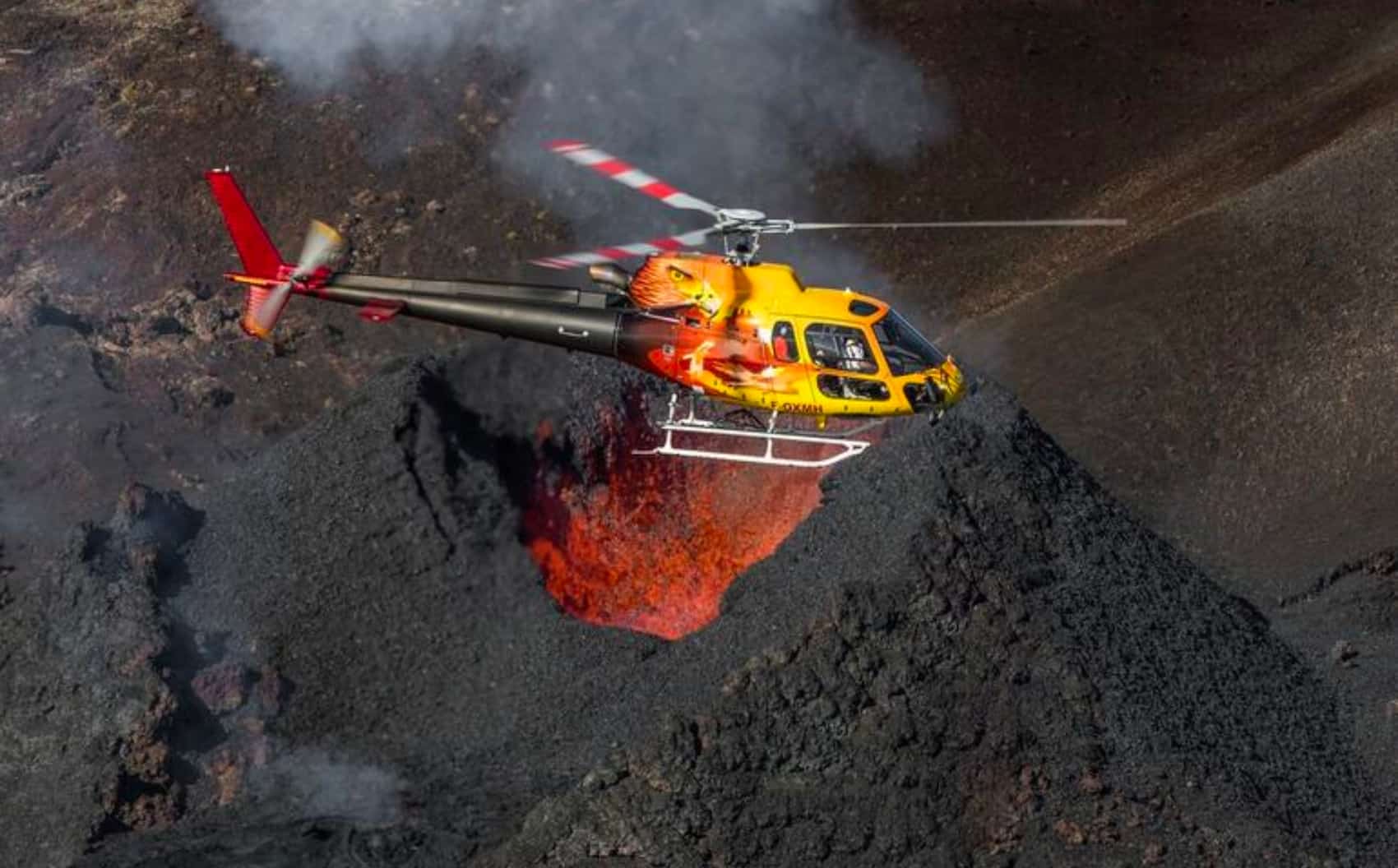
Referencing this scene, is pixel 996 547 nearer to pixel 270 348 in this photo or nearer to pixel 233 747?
pixel 233 747

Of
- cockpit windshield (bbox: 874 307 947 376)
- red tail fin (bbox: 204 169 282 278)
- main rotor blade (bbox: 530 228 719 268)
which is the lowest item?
cockpit windshield (bbox: 874 307 947 376)

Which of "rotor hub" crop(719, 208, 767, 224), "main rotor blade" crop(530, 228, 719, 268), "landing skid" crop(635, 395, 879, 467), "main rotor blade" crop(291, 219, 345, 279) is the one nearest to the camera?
"main rotor blade" crop(530, 228, 719, 268)

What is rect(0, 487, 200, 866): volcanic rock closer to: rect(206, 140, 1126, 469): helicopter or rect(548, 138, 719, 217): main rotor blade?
rect(206, 140, 1126, 469): helicopter

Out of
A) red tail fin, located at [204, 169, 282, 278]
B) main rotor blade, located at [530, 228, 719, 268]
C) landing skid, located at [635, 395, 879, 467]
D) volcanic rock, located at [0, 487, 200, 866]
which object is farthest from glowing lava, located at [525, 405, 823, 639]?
volcanic rock, located at [0, 487, 200, 866]

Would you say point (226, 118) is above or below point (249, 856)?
above

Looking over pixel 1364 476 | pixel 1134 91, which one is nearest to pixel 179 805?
pixel 1364 476

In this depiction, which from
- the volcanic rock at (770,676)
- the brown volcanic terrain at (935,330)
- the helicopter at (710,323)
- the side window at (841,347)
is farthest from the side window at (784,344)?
the brown volcanic terrain at (935,330)
